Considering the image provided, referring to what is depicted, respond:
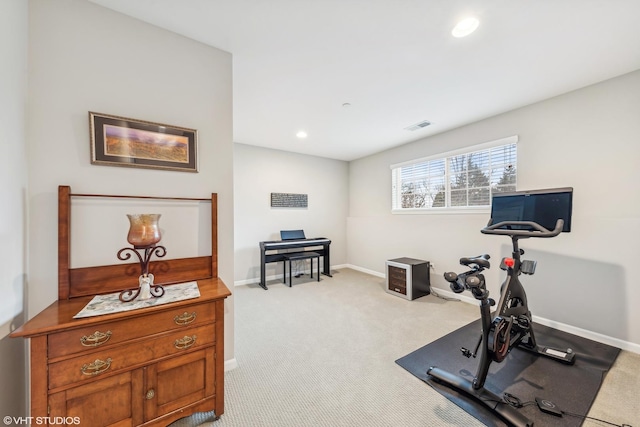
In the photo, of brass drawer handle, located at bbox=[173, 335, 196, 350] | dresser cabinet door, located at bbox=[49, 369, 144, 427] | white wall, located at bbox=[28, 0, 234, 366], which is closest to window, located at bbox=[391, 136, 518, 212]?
white wall, located at bbox=[28, 0, 234, 366]

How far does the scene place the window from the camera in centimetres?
321

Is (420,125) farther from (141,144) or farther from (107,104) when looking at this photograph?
(107,104)

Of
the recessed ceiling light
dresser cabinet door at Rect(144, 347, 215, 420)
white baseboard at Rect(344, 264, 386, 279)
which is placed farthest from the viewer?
white baseboard at Rect(344, 264, 386, 279)

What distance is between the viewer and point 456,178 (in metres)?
3.78

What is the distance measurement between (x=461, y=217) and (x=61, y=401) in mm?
4158

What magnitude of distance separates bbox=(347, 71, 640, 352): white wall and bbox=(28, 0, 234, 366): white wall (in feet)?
11.0

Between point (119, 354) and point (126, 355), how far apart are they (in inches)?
1.2

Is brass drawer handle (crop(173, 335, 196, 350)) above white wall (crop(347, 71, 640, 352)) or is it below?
below

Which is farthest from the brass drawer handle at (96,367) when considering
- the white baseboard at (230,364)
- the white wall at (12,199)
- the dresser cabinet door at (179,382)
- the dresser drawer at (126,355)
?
the white baseboard at (230,364)

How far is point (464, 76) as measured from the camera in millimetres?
2355

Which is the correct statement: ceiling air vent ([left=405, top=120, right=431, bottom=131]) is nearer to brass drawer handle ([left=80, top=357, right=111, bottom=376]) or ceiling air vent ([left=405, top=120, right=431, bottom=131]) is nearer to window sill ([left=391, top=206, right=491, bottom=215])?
window sill ([left=391, top=206, right=491, bottom=215])

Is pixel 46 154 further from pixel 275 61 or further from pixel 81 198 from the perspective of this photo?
pixel 275 61

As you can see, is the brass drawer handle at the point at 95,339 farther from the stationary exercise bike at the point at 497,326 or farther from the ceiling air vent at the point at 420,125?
the ceiling air vent at the point at 420,125

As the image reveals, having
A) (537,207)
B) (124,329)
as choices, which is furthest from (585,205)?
(124,329)
